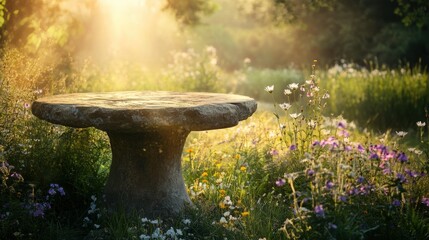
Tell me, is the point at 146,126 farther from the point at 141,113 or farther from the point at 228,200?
the point at 228,200

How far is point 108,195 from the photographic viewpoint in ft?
12.9

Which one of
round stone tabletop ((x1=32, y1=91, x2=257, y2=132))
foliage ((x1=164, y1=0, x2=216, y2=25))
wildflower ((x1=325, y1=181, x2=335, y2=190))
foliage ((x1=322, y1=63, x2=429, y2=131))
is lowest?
foliage ((x1=322, y1=63, x2=429, y2=131))

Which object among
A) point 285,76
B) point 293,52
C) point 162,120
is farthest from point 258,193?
point 293,52

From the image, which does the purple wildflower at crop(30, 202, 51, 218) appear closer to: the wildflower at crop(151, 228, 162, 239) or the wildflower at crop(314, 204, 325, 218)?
the wildflower at crop(151, 228, 162, 239)

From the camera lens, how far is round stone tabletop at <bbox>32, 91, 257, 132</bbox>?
130 inches

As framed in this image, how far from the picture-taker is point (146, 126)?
332cm

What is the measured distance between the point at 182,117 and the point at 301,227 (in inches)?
43.8

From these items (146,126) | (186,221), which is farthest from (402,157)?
(146,126)

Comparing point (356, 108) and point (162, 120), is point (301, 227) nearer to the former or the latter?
point (162, 120)

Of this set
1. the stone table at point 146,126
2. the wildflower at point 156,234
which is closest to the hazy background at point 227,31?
the stone table at point 146,126

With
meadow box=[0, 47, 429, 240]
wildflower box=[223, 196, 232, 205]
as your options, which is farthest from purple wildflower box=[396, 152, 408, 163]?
wildflower box=[223, 196, 232, 205]

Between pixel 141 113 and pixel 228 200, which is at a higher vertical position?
pixel 141 113

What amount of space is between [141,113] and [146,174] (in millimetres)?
749

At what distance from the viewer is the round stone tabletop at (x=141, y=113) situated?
10.8ft
